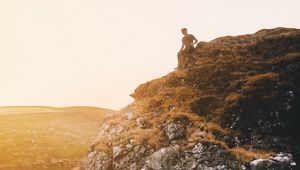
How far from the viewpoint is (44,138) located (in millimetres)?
55438

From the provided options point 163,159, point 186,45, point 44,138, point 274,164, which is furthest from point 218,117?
point 44,138

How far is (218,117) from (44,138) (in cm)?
3837

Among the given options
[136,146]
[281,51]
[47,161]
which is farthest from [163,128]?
[47,161]

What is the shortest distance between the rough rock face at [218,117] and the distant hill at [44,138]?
70.9 feet

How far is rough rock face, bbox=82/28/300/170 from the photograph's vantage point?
67.3ft

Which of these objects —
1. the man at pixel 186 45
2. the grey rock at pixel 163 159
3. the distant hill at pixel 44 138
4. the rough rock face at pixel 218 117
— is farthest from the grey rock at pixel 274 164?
the distant hill at pixel 44 138

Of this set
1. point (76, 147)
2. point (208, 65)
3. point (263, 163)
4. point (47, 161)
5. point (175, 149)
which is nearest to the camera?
point (263, 163)

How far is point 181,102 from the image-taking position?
25531 millimetres

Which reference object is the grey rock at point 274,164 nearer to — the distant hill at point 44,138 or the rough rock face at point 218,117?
the rough rock face at point 218,117

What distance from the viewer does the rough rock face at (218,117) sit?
20516mm

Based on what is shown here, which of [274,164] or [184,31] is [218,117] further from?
[184,31]

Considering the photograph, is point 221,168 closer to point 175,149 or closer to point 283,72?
point 175,149

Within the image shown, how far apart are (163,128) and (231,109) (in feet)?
14.3

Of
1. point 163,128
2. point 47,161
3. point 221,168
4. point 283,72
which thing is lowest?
point 47,161
